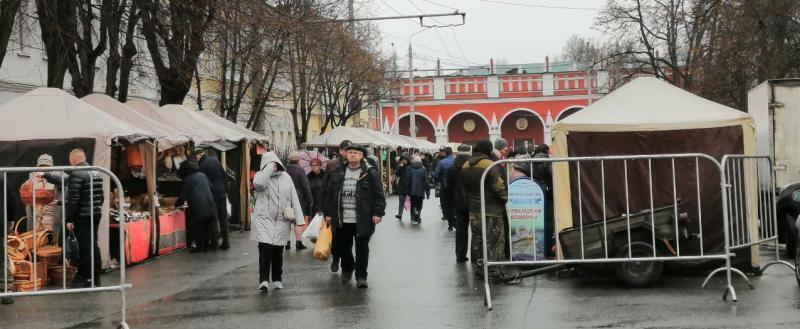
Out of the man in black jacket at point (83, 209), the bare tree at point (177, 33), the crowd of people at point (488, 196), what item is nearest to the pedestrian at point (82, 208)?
the man in black jacket at point (83, 209)

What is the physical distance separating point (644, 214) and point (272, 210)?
4.06 metres

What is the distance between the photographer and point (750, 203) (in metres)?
11.9

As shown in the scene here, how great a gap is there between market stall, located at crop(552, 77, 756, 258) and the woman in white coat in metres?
3.13

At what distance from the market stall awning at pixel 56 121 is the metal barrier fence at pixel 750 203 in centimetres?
817

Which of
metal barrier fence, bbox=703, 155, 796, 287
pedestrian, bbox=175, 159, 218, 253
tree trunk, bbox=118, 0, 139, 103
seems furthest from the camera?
tree trunk, bbox=118, 0, 139, 103

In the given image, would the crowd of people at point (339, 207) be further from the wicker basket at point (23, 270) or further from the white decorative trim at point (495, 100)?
the white decorative trim at point (495, 100)

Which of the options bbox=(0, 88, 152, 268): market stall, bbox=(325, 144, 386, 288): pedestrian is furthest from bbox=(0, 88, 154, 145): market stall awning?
bbox=(325, 144, 386, 288): pedestrian

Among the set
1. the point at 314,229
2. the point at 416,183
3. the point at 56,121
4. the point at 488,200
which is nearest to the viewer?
the point at 488,200

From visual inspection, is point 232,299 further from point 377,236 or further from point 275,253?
point 377,236

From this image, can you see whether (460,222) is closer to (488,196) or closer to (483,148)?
(483,148)

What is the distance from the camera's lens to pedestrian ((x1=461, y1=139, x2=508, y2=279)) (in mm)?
11805

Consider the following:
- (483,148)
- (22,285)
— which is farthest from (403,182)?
(22,285)

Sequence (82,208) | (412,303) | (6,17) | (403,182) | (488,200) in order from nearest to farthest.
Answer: (412,303) < (82,208) < (488,200) < (6,17) < (403,182)

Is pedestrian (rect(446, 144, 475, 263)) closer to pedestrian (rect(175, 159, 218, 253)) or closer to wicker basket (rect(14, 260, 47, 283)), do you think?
pedestrian (rect(175, 159, 218, 253))
